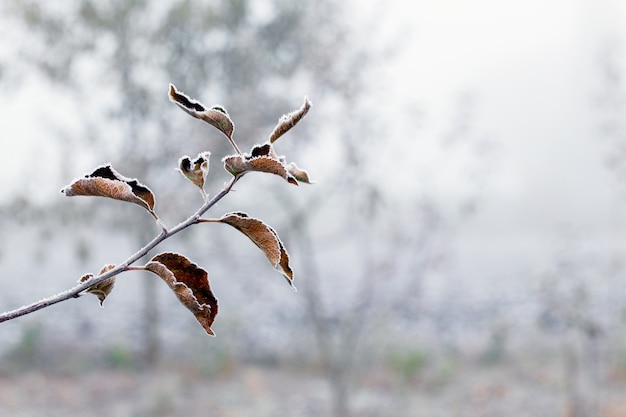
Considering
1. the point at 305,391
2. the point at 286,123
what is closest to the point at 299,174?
the point at 286,123

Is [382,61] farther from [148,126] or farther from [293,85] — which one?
[148,126]

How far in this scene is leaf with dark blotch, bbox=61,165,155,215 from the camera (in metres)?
0.45

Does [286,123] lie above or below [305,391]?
below

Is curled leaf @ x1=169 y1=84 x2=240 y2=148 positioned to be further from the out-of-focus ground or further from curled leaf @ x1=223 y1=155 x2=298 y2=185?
the out-of-focus ground

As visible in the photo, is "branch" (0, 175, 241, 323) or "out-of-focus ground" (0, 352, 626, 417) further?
"out-of-focus ground" (0, 352, 626, 417)

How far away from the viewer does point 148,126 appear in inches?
185

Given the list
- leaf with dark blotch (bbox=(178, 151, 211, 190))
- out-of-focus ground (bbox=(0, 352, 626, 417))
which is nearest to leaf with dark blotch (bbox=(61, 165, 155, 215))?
leaf with dark blotch (bbox=(178, 151, 211, 190))

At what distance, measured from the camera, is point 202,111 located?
0.45 meters

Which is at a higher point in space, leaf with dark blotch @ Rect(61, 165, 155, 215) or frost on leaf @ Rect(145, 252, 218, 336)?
leaf with dark blotch @ Rect(61, 165, 155, 215)

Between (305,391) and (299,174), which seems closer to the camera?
(299,174)

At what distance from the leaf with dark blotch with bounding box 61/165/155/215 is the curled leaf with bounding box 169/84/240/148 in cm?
6

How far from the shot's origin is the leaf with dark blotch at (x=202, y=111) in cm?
44

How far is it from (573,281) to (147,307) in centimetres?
293

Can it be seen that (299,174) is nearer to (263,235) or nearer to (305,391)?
(263,235)
